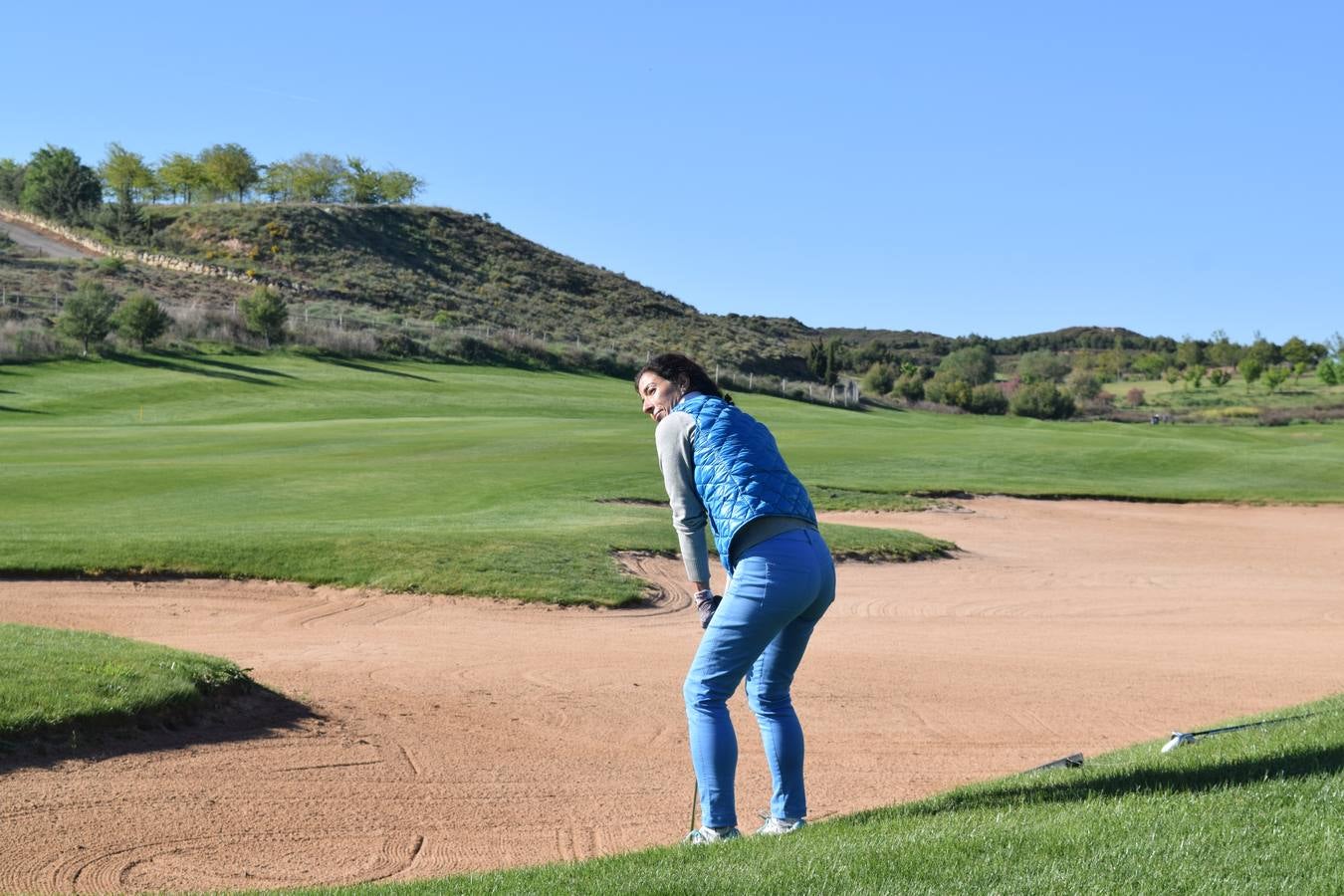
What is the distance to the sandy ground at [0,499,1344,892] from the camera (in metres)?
7.21

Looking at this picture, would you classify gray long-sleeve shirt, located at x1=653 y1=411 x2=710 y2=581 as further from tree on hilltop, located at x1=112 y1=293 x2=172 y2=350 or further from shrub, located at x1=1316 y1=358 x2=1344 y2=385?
shrub, located at x1=1316 y1=358 x2=1344 y2=385

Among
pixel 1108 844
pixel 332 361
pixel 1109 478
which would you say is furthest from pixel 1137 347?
pixel 1108 844

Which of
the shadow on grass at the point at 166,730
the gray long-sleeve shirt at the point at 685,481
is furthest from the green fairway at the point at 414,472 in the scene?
the gray long-sleeve shirt at the point at 685,481

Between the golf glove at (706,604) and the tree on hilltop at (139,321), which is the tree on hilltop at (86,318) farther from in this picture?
the golf glove at (706,604)

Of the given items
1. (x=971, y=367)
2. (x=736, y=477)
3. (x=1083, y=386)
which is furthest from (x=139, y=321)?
(x=971, y=367)

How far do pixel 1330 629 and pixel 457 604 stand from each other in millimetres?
11160

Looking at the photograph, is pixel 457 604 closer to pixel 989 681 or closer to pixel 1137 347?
pixel 989 681

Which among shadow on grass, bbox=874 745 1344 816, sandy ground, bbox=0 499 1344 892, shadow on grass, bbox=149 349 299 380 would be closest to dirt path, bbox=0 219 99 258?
shadow on grass, bbox=149 349 299 380

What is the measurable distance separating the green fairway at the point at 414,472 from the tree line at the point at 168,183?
6542 centimetres

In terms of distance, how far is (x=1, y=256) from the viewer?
8356 cm

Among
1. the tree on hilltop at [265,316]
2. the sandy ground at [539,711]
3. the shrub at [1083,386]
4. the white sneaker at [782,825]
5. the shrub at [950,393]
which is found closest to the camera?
the white sneaker at [782,825]

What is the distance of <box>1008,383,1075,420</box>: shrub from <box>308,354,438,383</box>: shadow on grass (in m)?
40.9

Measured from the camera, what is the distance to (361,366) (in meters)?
63.8

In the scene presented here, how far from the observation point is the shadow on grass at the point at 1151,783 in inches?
262
